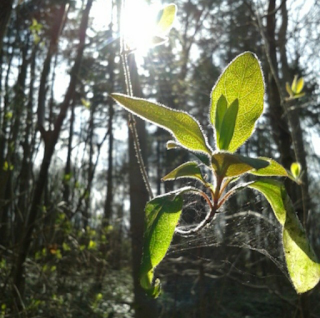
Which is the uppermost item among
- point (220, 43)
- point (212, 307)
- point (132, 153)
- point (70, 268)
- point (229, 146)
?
point (220, 43)

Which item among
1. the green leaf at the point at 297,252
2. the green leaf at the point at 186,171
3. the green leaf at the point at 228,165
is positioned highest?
the green leaf at the point at 186,171

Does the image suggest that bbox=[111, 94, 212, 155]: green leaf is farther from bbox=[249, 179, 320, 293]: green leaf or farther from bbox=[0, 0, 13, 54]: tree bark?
bbox=[0, 0, 13, 54]: tree bark

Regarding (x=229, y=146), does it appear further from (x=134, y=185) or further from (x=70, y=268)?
(x=70, y=268)

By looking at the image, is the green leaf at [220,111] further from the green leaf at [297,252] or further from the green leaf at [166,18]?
the green leaf at [166,18]

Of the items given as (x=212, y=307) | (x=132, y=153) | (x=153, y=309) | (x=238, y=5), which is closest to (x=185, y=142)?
(x=153, y=309)

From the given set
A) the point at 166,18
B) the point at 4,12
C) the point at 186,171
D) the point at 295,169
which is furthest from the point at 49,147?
the point at 186,171

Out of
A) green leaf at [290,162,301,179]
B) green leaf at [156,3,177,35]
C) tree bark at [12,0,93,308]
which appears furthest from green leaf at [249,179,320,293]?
tree bark at [12,0,93,308]

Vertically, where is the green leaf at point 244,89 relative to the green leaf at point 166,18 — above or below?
below

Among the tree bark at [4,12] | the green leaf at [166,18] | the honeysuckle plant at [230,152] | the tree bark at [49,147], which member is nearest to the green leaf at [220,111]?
the honeysuckle plant at [230,152]

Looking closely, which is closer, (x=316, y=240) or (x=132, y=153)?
(x=132, y=153)
